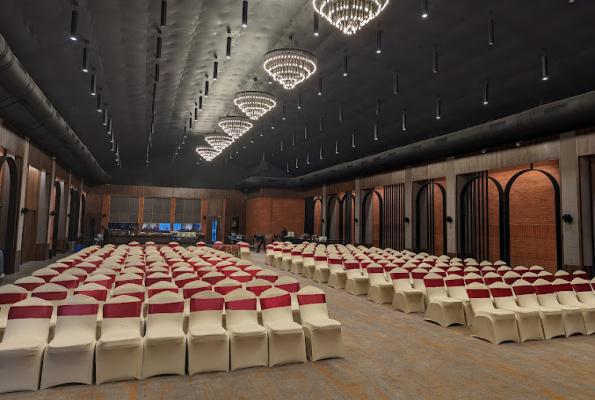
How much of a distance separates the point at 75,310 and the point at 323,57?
865 centimetres

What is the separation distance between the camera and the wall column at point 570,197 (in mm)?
9992

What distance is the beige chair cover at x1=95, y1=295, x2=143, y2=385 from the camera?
4.09 m

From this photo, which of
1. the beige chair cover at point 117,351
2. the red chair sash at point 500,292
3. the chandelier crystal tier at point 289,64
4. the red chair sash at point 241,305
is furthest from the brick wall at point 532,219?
the beige chair cover at point 117,351

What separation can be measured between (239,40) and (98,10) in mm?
3330

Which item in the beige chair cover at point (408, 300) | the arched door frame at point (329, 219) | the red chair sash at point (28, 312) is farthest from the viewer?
the arched door frame at point (329, 219)

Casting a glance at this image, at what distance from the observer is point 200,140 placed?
22250mm

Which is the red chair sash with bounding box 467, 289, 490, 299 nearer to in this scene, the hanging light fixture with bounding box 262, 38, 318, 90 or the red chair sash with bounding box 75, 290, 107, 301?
the hanging light fixture with bounding box 262, 38, 318, 90

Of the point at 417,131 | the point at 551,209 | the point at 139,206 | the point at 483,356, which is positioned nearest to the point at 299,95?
the point at 417,131

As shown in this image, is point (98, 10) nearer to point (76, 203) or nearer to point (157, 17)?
point (157, 17)

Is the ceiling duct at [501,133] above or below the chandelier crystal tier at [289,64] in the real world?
below

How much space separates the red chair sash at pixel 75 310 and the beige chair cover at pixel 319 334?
2.55 meters

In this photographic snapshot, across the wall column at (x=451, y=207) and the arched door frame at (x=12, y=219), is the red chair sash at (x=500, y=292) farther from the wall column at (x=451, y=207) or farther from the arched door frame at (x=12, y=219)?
the arched door frame at (x=12, y=219)

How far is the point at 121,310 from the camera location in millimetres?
4523

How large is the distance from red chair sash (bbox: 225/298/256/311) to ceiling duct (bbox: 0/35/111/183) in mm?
5514
